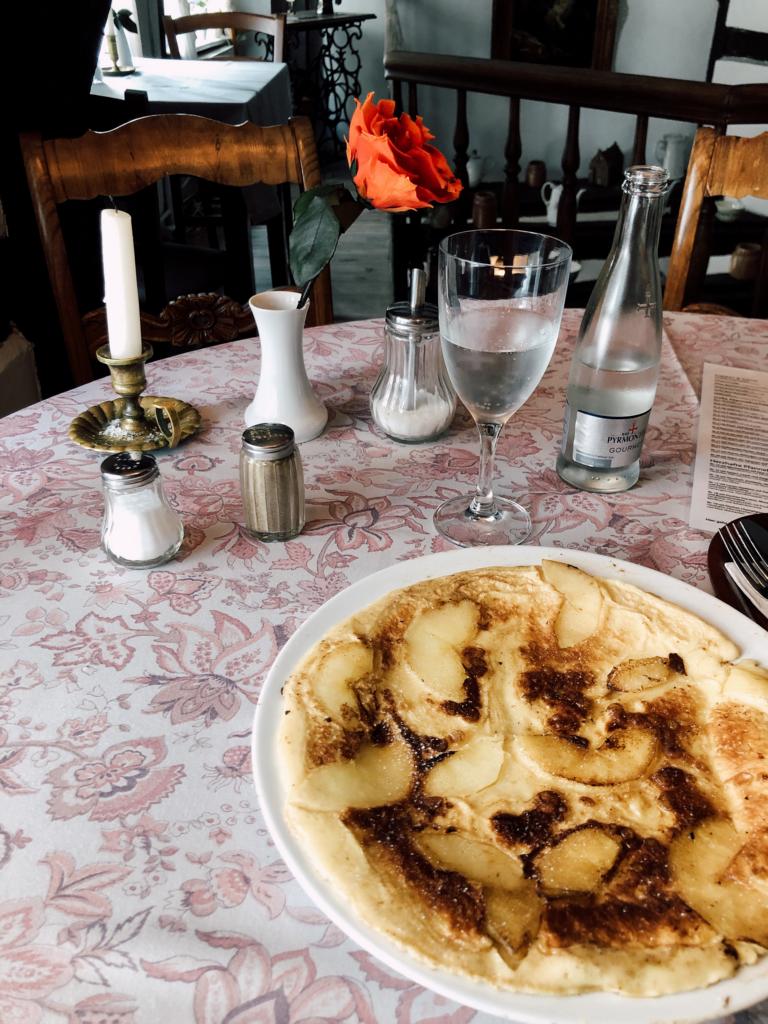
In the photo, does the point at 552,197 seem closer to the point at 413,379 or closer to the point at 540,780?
the point at 413,379

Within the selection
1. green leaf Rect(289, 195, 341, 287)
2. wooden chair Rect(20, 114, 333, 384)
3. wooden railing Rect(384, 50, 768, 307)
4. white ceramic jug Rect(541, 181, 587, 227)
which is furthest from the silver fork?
white ceramic jug Rect(541, 181, 587, 227)

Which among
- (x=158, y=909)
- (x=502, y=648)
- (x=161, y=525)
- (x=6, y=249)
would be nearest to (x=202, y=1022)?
(x=158, y=909)

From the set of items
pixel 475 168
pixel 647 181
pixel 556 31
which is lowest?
pixel 475 168

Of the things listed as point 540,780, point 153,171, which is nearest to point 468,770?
point 540,780

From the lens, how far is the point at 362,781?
462mm

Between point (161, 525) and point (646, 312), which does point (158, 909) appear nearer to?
point (161, 525)

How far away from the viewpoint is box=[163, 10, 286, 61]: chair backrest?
382 cm

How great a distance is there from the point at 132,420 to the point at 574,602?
51 cm

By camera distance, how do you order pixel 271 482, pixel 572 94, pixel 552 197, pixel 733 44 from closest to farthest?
pixel 271 482
pixel 572 94
pixel 552 197
pixel 733 44

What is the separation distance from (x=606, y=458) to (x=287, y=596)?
12.8 inches

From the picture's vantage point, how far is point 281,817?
43 centimetres

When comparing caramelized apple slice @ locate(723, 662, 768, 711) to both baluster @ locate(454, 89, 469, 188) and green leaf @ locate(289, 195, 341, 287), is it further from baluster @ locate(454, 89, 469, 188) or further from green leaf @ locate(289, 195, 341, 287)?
baluster @ locate(454, 89, 469, 188)

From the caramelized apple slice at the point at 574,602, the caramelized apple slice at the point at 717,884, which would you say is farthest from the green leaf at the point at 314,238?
the caramelized apple slice at the point at 717,884

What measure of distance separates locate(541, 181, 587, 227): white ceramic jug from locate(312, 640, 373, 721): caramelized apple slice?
3877mm
